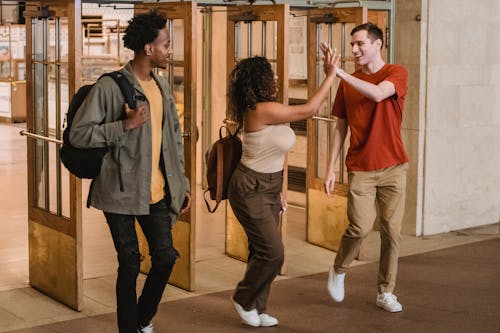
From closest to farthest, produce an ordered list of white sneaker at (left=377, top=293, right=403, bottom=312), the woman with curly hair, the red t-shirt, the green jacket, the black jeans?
the green jacket → the black jeans → the woman with curly hair → the red t-shirt → white sneaker at (left=377, top=293, right=403, bottom=312)

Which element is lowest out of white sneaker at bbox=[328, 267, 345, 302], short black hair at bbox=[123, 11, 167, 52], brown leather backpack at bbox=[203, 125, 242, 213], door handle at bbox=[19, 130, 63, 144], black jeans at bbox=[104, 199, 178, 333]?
white sneaker at bbox=[328, 267, 345, 302]

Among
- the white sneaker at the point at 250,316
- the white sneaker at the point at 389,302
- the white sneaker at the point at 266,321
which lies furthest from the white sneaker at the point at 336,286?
the white sneaker at the point at 250,316

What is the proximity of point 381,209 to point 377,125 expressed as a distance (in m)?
0.54

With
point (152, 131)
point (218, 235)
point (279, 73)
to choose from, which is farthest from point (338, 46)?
point (152, 131)

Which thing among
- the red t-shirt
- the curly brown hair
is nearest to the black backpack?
the curly brown hair

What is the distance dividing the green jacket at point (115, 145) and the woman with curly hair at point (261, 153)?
63 centimetres

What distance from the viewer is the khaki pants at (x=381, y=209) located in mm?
5680

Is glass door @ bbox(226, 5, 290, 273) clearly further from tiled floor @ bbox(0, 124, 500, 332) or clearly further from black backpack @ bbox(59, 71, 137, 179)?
black backpack @ bbox(59, 71, 137, 179)

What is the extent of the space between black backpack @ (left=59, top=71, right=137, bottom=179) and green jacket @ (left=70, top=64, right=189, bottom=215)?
0.11 ft

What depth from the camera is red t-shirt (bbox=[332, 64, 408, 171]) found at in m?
5.64

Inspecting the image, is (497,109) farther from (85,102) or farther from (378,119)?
(85,102)

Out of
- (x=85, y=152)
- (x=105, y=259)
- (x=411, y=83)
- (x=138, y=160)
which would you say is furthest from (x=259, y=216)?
(x=411, y=83)

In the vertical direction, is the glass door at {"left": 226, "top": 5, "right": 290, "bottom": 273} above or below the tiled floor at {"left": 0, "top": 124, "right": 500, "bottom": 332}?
above

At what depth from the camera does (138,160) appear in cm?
475
